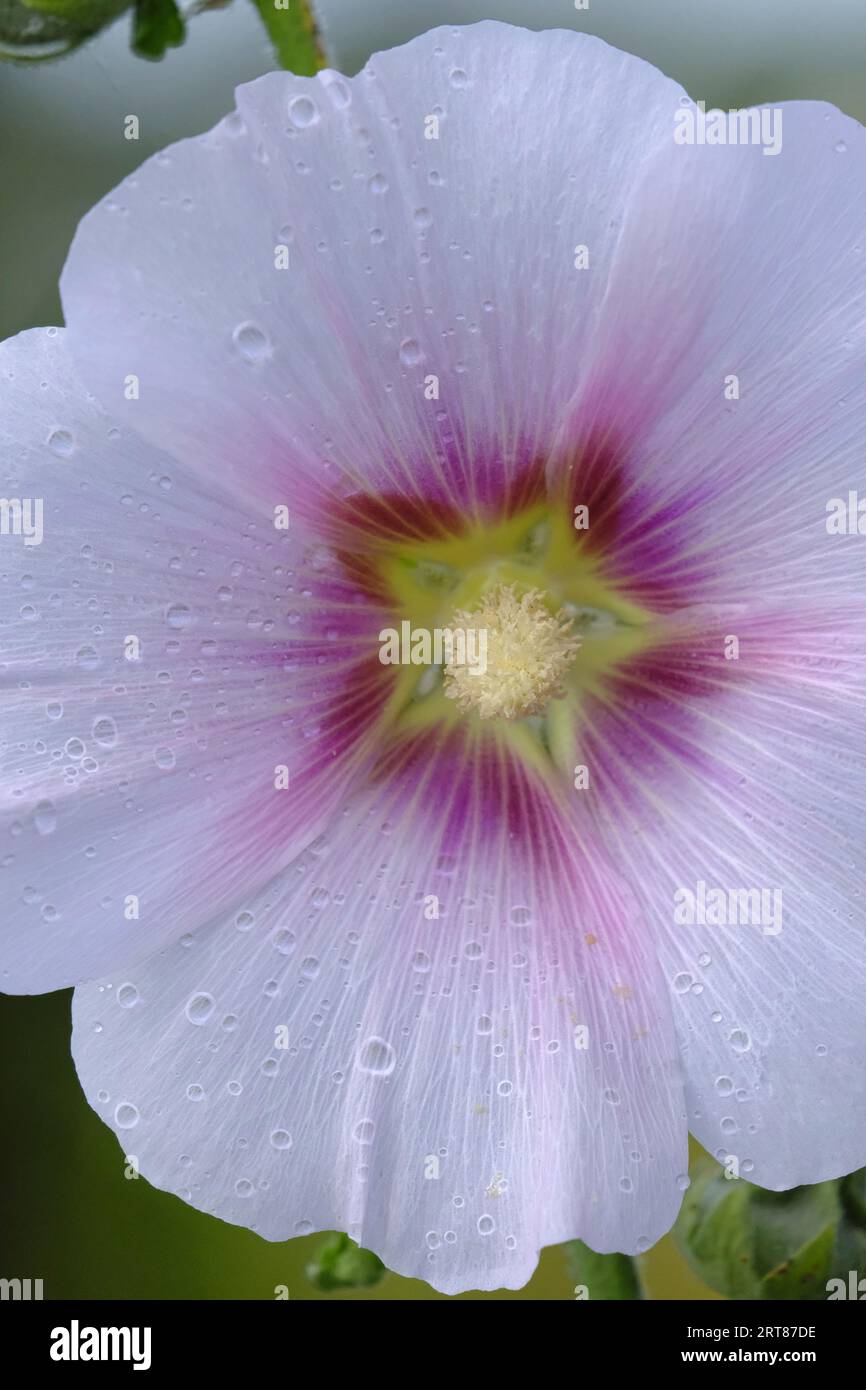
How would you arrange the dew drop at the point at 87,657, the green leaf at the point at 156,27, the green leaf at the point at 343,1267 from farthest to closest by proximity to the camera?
the green leaf at the point at 343,1267
the green leaf at the point at 156,27
the dew drop at the point at 87,657

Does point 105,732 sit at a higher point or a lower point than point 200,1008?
higher

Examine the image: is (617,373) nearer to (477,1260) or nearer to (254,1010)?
(254,1010)

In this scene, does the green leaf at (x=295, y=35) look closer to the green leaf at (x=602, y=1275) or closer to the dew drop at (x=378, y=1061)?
the dew drop at (x=378, y=1061)

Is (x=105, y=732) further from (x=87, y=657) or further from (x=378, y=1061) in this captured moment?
(x=378, y=1061)

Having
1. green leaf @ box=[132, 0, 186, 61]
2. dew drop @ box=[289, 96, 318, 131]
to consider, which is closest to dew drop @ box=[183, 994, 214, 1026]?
dew drop @ box=[289, 96, 318, 131]

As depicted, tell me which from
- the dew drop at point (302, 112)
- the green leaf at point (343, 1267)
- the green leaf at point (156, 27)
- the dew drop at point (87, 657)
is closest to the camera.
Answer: the dew drop at point (302, 112)

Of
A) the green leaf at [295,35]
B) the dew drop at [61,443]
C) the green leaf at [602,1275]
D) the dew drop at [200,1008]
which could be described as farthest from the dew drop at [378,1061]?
the green leaf at [295,35]

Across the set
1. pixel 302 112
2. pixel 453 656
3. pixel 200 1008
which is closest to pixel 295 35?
pixel 302 112
